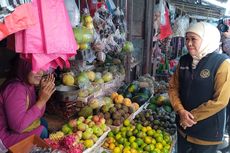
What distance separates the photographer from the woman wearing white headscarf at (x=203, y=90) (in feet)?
6.93

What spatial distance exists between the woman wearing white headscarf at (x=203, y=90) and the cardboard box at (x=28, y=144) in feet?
4.27

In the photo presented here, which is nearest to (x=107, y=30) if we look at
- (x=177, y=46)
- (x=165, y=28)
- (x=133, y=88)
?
(x=133, y=88)

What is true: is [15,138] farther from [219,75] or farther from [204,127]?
[219,75]

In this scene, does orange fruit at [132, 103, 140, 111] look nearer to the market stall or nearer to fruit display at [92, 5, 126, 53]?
the market stall

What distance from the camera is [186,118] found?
2.28 m

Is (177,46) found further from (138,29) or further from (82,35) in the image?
(82,35)

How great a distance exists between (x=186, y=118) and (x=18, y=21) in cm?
171

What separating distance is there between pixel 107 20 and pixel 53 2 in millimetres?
1621

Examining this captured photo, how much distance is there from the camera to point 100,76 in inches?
139

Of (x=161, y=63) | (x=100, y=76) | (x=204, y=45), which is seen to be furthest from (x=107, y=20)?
(x=161, y=63)

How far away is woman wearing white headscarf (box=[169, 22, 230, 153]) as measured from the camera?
2111 mm

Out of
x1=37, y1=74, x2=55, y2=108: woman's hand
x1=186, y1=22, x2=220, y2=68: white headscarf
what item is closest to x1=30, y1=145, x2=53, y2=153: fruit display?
x1=37, y1=74, x2=55, y2=108: woman's hand

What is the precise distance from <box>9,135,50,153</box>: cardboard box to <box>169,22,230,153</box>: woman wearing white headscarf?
130 centimetres

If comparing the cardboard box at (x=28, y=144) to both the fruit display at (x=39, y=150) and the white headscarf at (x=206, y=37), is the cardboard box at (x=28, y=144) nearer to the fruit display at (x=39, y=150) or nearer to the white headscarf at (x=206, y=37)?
the fruit display at (x=39, y=150)
